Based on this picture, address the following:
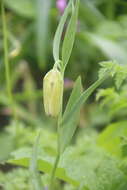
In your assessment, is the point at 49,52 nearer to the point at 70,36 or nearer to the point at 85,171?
the point at 85,171

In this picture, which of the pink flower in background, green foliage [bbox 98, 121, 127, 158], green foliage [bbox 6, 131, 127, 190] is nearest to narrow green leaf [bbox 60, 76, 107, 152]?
green foliage [bbox 6, 131, 127, 190]

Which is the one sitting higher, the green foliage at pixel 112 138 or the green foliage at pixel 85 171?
the green foliage at pixel 85 171

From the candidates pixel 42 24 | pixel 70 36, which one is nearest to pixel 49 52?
pixel 42 24

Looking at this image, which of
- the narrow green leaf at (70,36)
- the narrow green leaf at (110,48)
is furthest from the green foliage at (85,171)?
the narrow green leaf at (110,48)

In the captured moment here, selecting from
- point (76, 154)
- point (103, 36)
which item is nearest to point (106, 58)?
point (103, 36)

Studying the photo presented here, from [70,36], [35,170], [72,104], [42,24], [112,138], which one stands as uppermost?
[70,36]

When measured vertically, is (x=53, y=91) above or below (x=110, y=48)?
above

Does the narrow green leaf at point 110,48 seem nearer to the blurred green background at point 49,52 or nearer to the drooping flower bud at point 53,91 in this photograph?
the blurred green background at point 49,52
